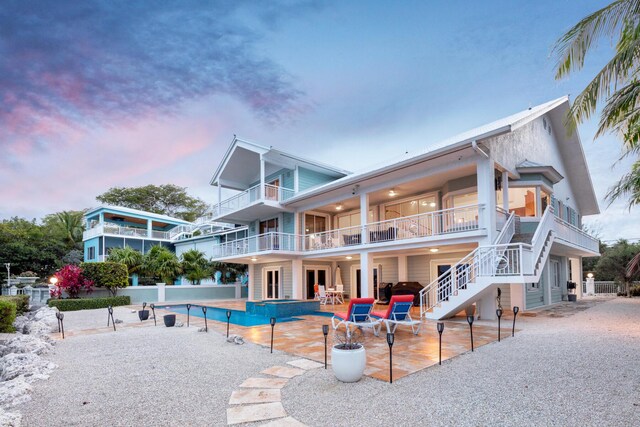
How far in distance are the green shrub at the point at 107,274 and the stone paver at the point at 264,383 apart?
17717 millimetres

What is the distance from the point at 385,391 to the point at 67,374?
17.3 feet

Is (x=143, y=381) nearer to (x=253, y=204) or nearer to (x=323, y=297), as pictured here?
(x=323, y=297)

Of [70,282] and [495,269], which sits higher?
[495,269]

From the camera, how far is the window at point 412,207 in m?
17.1

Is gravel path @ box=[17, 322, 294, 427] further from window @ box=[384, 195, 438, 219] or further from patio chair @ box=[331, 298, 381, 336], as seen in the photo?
window @ box=[384, 195, 438, 219]

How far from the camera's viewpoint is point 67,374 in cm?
607

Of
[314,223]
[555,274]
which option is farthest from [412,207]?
[555,274]

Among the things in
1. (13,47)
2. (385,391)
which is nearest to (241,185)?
(13,47)

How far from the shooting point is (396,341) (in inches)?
329

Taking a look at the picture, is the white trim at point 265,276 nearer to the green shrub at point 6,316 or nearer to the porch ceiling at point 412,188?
the porch ceiling at point 412,188

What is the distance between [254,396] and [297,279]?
48.3 feet

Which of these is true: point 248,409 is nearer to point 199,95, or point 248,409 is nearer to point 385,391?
point 385,391

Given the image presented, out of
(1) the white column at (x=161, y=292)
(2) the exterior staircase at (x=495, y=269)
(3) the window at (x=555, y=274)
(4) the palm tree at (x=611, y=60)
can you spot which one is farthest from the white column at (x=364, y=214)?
(1) the white column at (x=161, y=292)

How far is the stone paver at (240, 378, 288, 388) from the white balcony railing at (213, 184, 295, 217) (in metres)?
13.9
